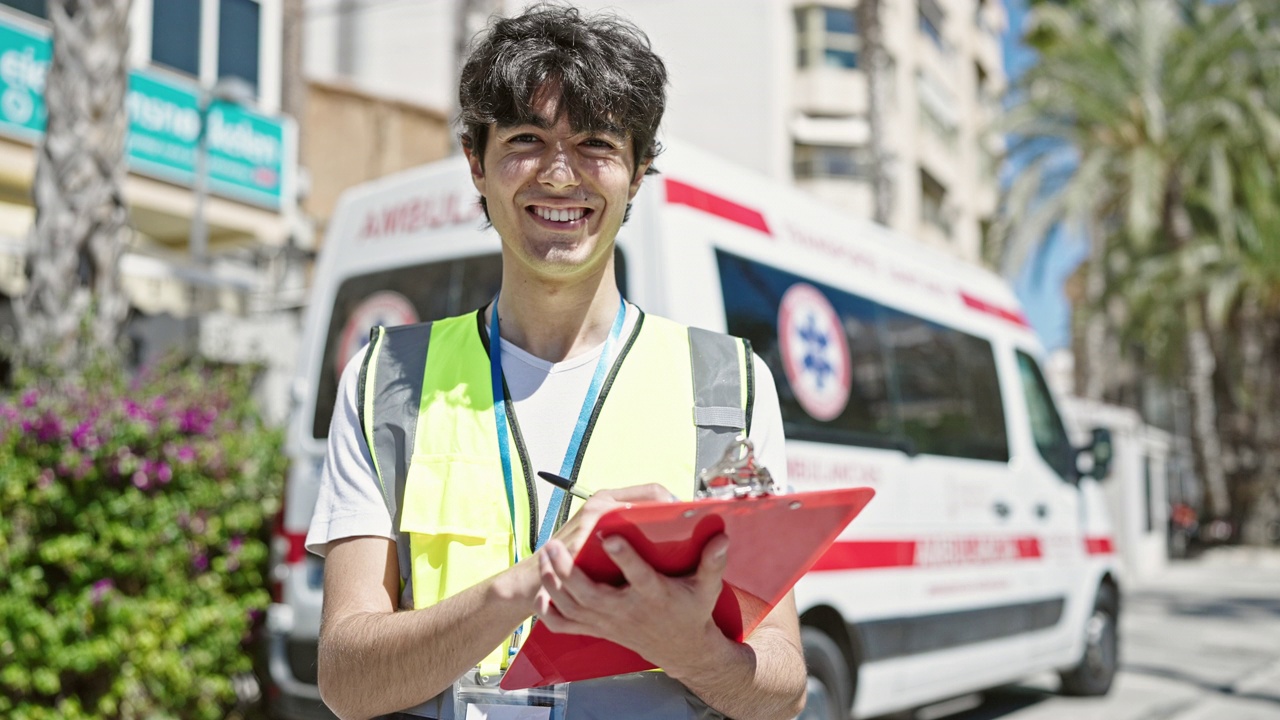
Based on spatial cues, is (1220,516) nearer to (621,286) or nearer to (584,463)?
(621,286)

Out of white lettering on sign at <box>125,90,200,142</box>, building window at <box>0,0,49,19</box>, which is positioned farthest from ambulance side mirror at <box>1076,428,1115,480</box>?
building window at <box>0,0,49,19</box>

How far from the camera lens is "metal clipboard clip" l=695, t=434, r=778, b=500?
1.37 metres

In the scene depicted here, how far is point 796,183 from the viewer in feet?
96.6

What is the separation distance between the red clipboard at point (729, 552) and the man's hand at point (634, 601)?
17 mm

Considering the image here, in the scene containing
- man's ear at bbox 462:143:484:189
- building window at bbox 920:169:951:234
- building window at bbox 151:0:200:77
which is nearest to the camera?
man's ear at bbox 462:143:484:189

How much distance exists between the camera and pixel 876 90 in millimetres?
14797

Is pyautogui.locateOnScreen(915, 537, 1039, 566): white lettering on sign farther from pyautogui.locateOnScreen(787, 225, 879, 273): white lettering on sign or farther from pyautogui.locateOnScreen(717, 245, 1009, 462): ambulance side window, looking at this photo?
pyautogui.locateOnScreen(787, 225, 879, 273): white lettering on sign

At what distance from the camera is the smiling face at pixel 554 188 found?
65.6 inches

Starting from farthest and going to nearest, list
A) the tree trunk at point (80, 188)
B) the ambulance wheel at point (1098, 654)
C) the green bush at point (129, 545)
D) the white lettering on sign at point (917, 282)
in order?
1. the ambulance wheel at point (1098, 654)
2. the tree trunk at point (80, 188)
3. the white lettering on sign at point (917, 282)
4. the green bush at point (129, 545)

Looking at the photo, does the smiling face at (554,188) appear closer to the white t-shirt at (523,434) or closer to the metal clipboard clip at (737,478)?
the white t-shirt at (523,434)

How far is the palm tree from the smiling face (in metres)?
19.0

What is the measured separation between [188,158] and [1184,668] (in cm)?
1051

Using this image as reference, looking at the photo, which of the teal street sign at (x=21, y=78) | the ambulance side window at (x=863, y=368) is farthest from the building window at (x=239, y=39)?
the ambulance side window at (x=863, y=368)

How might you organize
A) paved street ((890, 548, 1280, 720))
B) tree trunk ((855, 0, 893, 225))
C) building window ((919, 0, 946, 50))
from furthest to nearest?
1. building window ((919, 0, 946, 50))
2. tree trunk ((855, 0, 893, 225))
3. paved street ((890, 548, 1280, 720))
